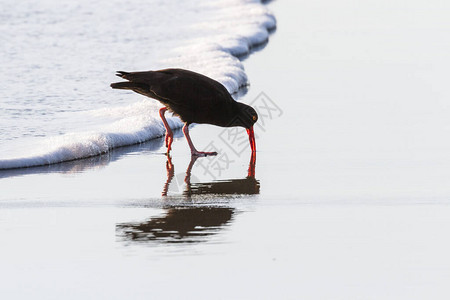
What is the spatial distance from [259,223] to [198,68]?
788 cm

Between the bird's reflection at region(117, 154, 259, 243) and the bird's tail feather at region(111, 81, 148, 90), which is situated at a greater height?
the bird's tail feather at region(111, 81, 148, 90)

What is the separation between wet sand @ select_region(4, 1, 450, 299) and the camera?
5.44 meters

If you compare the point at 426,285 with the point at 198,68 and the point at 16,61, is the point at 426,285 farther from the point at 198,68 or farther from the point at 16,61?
the point at 16,61

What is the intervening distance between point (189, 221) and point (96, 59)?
9075 millimetres

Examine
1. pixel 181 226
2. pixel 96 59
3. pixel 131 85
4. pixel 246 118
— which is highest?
pixel 96 59

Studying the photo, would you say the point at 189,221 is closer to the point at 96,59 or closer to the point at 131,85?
the point at 131,85

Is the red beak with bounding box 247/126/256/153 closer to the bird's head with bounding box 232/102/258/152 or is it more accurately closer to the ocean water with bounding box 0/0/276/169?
the bird's head with bounding box 232/102/258/152

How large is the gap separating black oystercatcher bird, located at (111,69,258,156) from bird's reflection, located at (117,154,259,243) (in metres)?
1.54

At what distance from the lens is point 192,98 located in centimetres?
956

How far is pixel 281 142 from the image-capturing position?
975cm

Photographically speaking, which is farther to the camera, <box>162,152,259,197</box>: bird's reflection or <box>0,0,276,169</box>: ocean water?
<box>0,0,276,169</box>: ocean water

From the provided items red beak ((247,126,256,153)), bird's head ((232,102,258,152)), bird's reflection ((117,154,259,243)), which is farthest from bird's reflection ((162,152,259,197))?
bird's head ((232,102,258,152))

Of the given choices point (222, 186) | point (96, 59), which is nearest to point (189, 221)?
point (222, 186)

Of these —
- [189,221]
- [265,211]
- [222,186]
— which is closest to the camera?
[189,221]
